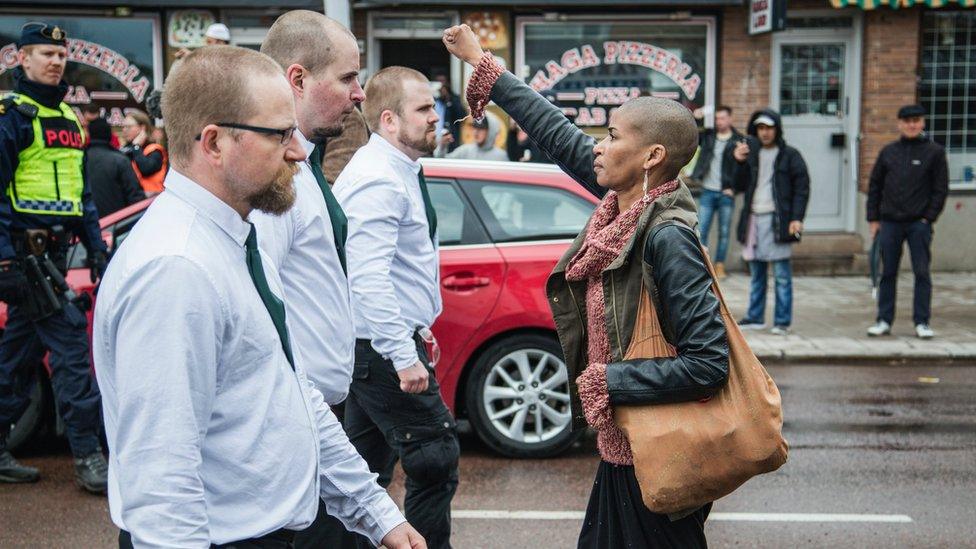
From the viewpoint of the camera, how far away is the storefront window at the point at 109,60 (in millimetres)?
14391

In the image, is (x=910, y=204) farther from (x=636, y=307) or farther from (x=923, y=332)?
(x=636, y=307)

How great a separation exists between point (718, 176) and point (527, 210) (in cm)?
764

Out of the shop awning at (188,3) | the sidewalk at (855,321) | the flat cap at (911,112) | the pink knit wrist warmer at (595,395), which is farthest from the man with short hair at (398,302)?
the shop awning at (188,3)

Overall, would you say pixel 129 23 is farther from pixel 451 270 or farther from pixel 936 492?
pixel 936 492

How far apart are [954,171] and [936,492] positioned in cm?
998

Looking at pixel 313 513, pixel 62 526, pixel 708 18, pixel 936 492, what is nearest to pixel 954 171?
pixel 708 18

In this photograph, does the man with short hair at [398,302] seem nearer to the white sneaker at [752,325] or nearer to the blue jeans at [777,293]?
the blue jeans at [777,293]

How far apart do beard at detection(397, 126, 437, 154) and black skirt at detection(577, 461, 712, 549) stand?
→ 5.59ft

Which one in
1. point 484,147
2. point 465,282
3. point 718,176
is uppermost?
point 484,147

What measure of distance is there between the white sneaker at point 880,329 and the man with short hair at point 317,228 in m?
8.15

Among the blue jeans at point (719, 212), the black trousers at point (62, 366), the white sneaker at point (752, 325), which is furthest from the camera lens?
the blue jeans at point (719, 212)

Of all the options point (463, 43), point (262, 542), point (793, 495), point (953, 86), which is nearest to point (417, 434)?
point (463, 43)

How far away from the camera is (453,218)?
6.94 meters

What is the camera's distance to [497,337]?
22.4ft
